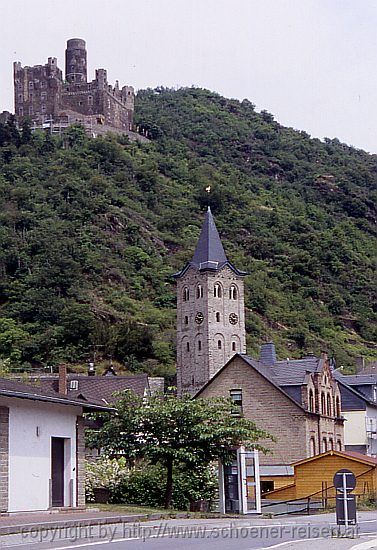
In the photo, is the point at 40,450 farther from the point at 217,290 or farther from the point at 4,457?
the point at 217,290

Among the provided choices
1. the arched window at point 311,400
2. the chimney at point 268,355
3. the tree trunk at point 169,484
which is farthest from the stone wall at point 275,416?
the tree trunk at point 169,484

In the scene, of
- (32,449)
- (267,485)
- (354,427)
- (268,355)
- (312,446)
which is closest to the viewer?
(32,449)

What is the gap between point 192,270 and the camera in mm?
102250

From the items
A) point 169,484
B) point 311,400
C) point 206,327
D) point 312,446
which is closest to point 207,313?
point 206,327

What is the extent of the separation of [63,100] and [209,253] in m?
74.1

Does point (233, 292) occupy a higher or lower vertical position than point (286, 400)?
higher

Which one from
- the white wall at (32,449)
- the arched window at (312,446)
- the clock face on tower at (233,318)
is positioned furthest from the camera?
the clock face on tower at (233,318)

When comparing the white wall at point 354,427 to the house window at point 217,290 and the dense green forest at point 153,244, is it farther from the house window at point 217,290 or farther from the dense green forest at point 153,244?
the dense green forest at point 153,244

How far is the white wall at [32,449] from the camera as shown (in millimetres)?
27578

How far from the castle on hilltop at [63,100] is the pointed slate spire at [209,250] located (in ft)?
211

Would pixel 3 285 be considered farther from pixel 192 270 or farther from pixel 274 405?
pixel 274 405

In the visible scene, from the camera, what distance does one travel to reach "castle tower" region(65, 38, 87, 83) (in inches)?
6929

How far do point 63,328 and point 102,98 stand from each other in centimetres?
6692

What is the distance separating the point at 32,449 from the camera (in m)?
28.5
